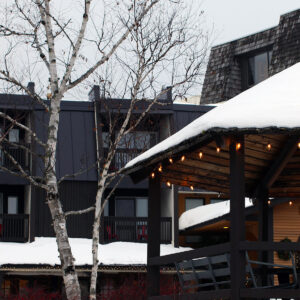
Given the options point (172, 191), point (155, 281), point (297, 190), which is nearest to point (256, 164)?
point (297, 190)

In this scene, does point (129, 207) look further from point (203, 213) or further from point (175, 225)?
point (203, 213)

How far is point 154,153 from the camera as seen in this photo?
11648 millimetres

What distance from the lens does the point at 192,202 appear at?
33500 millimetres

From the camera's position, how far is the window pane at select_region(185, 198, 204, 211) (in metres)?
33.5

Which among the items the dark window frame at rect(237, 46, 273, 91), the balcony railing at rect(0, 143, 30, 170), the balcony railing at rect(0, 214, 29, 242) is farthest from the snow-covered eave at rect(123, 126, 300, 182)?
the dark window frame at rect(237, 46, 273, 91)

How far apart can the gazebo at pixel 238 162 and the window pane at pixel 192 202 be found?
18.7 meters

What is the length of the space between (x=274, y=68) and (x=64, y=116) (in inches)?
347

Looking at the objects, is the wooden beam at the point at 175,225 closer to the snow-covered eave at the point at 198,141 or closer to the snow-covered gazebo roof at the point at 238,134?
the snow-covered gazebo roof at the point at 238,134

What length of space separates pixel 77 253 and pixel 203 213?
4.66 metres

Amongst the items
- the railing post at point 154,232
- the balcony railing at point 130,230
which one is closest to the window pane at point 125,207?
the balcony railing at point 130,230

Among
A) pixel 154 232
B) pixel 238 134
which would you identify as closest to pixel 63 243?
pixel 154 232

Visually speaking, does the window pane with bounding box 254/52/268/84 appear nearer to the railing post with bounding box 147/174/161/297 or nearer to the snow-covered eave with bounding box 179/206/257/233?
the snow-covered eave with bounding box 179/206/257/233

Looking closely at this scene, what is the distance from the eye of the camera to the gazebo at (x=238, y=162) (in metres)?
10.1

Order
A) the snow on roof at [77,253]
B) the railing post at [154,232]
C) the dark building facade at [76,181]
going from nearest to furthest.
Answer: the railing post at [154,232], the snow on roof at [77,253], the dark building facade at [76,181]
